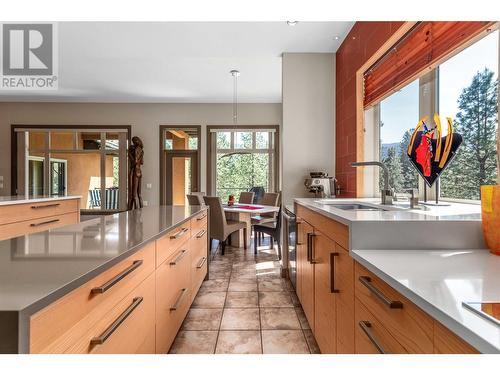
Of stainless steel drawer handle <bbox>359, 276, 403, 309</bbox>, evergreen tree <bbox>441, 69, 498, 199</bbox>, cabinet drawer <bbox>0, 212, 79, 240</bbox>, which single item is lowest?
cabinet drawer <bbox>0, 212, 79, 240</bbox>

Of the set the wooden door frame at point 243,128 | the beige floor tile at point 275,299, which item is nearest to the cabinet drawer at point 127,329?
the beige floor tile at point 275,299

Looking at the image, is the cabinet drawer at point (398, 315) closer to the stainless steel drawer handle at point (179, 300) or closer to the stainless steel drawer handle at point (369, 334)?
the stainless steel drawer handle at point (369, 334)

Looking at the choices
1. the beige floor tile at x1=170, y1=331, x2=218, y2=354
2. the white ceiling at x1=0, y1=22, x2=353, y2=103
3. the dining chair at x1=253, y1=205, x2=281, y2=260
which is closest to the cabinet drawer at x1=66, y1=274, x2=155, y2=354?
the beige floor tile at x1=170, y1=331, x2=218, y2=354

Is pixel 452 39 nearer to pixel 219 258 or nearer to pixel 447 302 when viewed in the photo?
pixel 447 302

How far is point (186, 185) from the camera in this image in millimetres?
6637

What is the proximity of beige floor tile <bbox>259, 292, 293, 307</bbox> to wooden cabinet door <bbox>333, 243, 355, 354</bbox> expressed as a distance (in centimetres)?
121

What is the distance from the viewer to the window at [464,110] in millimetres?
1569

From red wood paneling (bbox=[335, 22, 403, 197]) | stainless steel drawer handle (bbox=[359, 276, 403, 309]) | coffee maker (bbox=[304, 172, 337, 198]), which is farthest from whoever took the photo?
coffee maker (bbox=[304, 172, 337, 198])

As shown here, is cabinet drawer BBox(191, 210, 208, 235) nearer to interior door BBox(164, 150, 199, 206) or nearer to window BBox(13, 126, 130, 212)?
interior door BBox(164, 150, 199, 206)

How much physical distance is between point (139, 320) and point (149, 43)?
11.3 feet

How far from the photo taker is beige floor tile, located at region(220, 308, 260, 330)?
207 cm

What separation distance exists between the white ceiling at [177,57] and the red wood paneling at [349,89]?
0.72 ft

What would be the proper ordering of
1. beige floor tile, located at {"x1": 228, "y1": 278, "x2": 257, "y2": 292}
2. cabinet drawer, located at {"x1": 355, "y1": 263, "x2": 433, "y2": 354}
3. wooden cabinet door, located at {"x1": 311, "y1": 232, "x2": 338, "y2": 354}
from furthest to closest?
beige floor tile, located at {"x1": 228, "y1": 278, "x2": 257, "y2": 292} < wooden cabinet door, located at {"x1": 311, "y1": 232, "x2": 338, "y2": 354} < cabinet drawer, located at {"x1": 355, "y1": 263, "x2": 433, "y2": 354}
